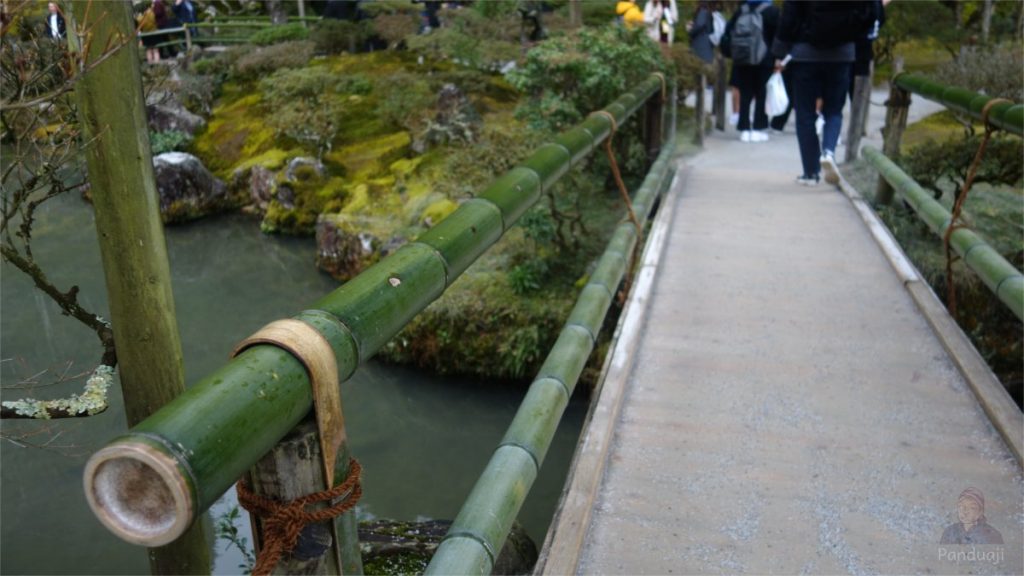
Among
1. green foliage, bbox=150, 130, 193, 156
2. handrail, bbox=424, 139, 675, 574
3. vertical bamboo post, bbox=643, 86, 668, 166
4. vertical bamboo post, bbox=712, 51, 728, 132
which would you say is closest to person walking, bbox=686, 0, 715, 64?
vertical bamboo post, bbox=712, 51, 728, 132

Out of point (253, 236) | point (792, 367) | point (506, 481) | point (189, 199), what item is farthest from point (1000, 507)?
point (189, 199)

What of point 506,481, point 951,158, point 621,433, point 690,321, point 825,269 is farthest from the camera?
point 951,158

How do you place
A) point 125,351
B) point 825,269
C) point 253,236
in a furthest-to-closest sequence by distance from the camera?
point 253,236
point 825,269
point 125,351

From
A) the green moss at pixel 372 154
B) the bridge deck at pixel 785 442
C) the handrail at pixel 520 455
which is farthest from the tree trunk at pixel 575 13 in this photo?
the handrail at pixel 520 455

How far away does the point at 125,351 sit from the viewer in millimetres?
2775

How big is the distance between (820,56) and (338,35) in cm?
875

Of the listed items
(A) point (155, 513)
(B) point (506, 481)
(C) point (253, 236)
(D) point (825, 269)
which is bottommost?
(C) point (253, 236)

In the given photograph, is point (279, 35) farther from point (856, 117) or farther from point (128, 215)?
point (128, 215)

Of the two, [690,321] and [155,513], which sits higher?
[155,513]

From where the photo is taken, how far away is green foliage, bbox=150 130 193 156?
1059cm

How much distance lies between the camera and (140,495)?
90 cm

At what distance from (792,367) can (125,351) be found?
6.98ft

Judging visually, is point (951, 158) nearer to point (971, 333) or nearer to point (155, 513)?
point (971, 333)

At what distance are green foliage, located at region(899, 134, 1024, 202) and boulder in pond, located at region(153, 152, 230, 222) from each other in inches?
289
